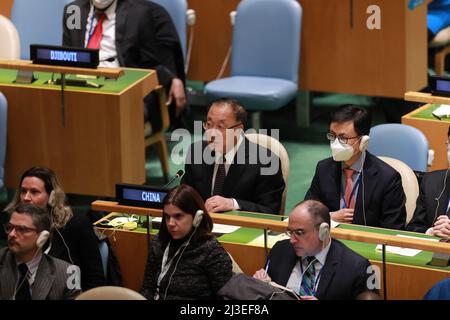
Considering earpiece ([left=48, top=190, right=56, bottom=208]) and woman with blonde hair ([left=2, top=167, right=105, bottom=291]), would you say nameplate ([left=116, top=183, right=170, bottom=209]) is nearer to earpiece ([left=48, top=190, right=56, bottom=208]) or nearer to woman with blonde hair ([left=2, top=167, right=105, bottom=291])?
woman with blonde hair ([left=2, top=167, right=105, bottom=291])

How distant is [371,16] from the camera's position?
8.42 m

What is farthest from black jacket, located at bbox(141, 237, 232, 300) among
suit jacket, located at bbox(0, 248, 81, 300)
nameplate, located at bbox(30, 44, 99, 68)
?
nameplate, located at bbox(30, 44, 99, 68)

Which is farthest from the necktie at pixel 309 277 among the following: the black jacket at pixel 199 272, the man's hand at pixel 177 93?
the man's hand at pixel 177 93

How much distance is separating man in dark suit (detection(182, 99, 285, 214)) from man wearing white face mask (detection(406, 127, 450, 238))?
723 millimetres

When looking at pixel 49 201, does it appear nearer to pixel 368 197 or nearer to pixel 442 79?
pixel 368 197

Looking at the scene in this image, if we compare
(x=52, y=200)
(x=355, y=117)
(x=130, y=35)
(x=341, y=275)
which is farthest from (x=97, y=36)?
(x=341, y=275)

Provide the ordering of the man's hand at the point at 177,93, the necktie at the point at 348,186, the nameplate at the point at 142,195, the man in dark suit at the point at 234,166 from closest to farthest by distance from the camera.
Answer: the nameplate at the point at 142,195 < the necktie at the point at 348,186 < the man in dark suit at the point at 234,166 < the man's hand at the point at 177,93

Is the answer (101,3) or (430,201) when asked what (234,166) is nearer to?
(430,201)

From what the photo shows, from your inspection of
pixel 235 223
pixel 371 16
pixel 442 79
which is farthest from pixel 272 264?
pixel 371 16

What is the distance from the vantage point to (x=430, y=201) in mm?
5957

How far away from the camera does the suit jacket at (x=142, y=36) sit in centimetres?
803

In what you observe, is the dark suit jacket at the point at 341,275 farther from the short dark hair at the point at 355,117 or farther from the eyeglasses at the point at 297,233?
the short dark hair at the point at 355,117

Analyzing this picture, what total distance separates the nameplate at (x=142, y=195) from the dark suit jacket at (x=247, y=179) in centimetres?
71
